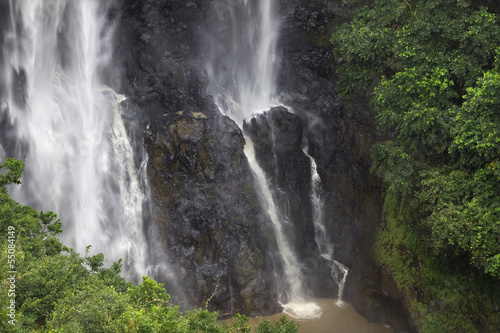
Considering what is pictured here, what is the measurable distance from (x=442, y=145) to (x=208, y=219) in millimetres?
8957

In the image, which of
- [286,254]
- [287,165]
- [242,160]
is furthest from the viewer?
[287,165]

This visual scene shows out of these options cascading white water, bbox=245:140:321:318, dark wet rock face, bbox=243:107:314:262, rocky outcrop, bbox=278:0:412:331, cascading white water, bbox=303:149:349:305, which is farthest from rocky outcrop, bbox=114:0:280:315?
rocky outcrop, bbox=278:0:412:331

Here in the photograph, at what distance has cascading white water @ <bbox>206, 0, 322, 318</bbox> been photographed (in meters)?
18.5

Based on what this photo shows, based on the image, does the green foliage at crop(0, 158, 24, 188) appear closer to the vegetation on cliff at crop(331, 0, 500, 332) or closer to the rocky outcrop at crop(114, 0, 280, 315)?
the rocky outcrop at crop(114, 0, 280, 315)

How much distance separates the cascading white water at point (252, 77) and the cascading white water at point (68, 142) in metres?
4.85

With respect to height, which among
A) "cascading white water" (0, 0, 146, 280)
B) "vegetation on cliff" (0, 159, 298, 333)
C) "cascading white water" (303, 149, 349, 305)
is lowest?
"vegetation on cliff" (0, 159, 298, 333)

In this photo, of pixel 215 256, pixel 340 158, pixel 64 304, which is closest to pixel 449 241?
pixel 340 158

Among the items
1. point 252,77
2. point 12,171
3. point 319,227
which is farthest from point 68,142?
point 319,227

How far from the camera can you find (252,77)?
20906 mm

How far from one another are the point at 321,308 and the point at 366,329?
6.39 feet

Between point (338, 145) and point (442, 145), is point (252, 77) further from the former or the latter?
point (442, 145)

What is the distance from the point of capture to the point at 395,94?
14508 millimetres

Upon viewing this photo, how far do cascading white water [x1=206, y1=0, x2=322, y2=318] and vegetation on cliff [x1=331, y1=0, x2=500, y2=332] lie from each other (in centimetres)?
435

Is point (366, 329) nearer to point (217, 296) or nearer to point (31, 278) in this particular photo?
point (217, 296)
